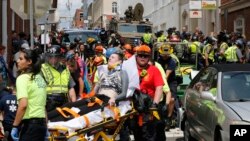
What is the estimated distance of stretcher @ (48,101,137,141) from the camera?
7.29m

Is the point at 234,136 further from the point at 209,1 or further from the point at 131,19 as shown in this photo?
the point at 131,19

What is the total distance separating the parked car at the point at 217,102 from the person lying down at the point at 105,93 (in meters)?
1.40

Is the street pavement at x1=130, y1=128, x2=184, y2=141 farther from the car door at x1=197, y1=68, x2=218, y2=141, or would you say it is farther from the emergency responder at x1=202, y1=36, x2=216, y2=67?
the emergency responder at x1=202, y1=36, x2=216, y2=67

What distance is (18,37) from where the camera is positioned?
2117 cm

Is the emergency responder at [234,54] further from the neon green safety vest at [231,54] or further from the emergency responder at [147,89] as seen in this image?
the emergency responder at [147,89]

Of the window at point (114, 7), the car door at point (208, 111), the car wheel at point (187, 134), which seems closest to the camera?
the car door at point (208, 111)

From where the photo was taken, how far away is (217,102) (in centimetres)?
832

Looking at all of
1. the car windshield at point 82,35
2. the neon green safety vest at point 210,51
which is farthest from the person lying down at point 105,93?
the car windshield at point 82,35

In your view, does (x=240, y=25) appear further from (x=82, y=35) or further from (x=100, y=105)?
(x=100, y=105)

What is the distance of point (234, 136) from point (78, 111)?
2.04 metres

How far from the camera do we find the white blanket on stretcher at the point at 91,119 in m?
7.29

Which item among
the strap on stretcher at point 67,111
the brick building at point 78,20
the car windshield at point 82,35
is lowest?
the strap on stretcher at point 67,111

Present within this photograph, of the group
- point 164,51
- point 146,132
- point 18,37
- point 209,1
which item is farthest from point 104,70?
point 209,1

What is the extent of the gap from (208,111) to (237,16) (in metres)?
24.9
